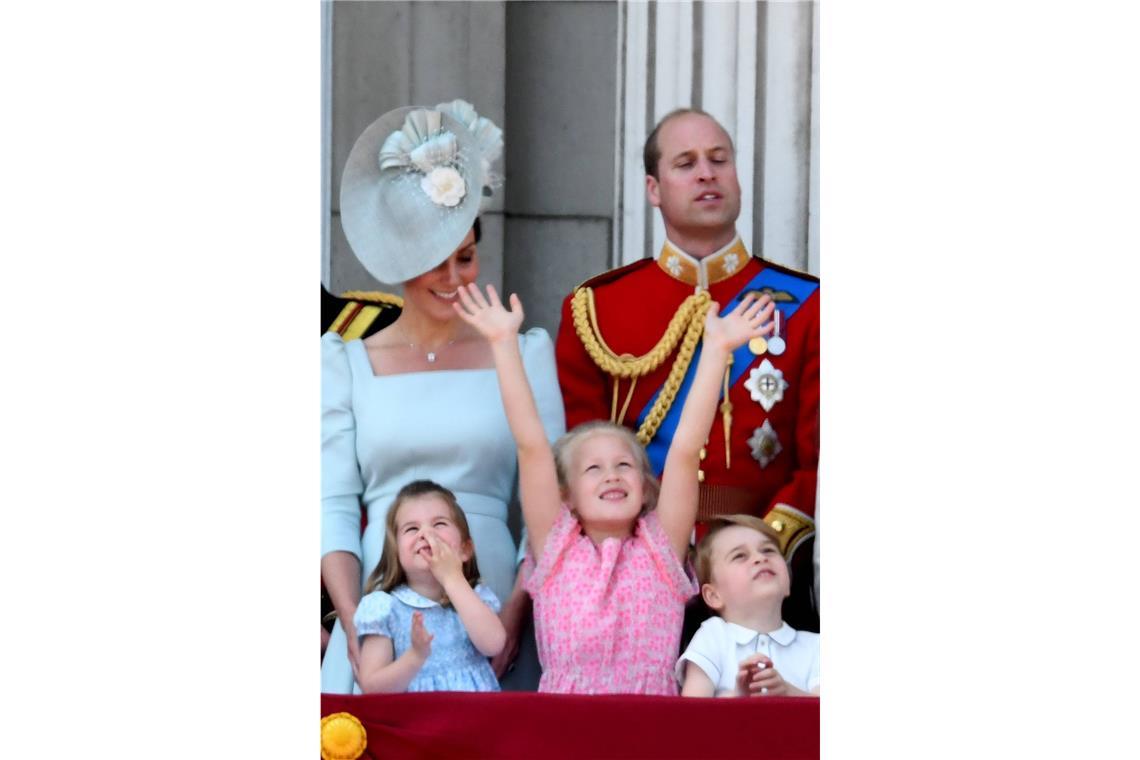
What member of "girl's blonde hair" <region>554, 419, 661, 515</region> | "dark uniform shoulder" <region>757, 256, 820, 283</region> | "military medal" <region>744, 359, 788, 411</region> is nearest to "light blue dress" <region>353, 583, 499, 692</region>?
"girl's blonde hair" <region>554, 419, 661, 515</region>

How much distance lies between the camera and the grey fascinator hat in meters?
4.53

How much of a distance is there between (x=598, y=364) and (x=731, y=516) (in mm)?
473

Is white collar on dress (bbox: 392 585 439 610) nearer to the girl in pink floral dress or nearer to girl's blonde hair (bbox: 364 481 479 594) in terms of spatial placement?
girl's blonde hair (bbox: 364 481 479 594)

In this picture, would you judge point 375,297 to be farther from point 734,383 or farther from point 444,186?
point 734,383

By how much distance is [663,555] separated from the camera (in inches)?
175

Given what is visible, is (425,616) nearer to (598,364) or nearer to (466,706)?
(466,706)

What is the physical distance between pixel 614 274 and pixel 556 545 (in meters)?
0.66

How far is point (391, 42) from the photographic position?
4582 millimetres

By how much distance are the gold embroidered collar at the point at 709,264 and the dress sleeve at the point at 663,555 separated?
57cm

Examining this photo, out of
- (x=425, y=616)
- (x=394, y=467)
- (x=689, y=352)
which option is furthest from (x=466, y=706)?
(x=689, y=352)

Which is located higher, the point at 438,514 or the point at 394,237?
the point at 394,237

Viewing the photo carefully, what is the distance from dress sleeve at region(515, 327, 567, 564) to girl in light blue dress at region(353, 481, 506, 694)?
0.56 feet

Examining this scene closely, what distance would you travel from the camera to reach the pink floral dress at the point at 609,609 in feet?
14.4

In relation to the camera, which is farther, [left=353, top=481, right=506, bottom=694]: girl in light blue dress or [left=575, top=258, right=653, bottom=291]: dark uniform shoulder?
[left=575, top=258, right=653, bottom=291]: dark uniform shoulder
